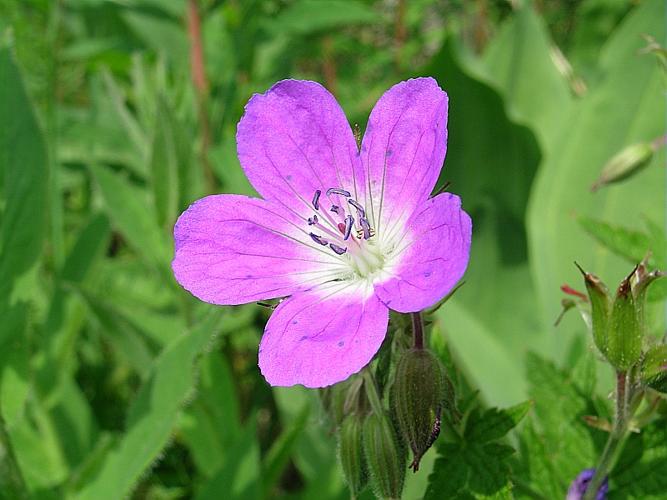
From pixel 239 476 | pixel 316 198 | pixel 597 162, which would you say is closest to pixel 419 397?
pixel 316 198

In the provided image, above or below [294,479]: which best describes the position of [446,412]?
above

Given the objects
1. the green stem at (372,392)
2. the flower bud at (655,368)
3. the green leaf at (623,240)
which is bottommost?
the green stem at (372,392)

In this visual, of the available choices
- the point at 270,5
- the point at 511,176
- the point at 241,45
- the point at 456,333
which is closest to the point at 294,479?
the point at 456,333

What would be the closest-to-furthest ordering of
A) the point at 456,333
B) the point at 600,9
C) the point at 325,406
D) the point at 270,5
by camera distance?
the point at 325,406, the point at 456,333, the point at 270,5, the point at 600,9

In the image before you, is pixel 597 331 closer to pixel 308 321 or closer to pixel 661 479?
pixel 661 479

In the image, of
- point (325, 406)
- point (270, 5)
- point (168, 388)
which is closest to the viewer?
point (325, 406)

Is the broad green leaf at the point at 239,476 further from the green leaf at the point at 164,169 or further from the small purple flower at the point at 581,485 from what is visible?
the small purple flower at the point at 581,485

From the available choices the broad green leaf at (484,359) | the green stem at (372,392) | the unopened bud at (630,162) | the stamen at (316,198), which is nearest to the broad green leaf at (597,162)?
the broad green leaf at (484,359)
